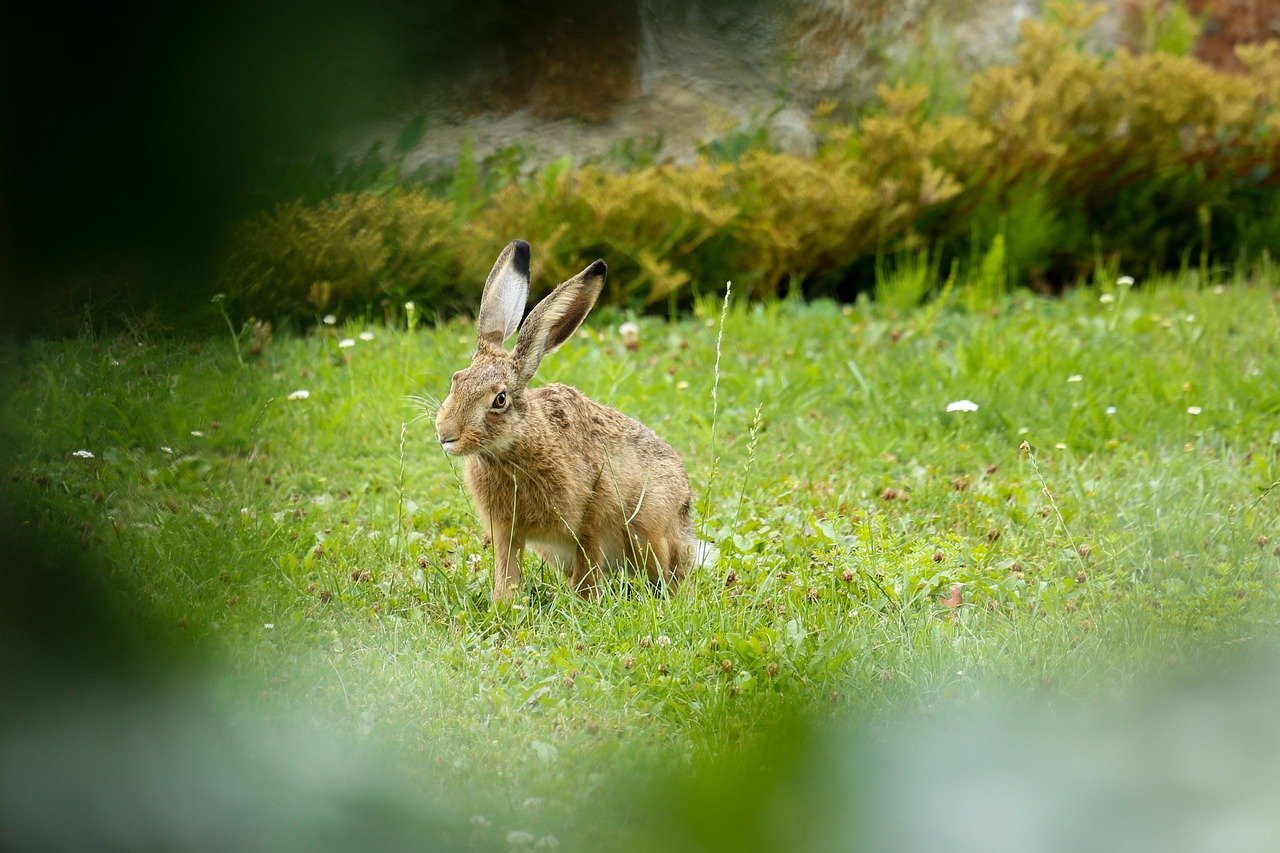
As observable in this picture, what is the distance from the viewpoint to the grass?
35.8 inches

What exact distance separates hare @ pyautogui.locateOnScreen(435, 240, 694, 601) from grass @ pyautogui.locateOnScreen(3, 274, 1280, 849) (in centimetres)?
15

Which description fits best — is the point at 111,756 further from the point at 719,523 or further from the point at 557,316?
the point at 719,523

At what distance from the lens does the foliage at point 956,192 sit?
21.2ft

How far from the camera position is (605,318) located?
262 inches

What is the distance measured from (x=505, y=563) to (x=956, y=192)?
4633 mm

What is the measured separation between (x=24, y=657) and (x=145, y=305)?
226 mm

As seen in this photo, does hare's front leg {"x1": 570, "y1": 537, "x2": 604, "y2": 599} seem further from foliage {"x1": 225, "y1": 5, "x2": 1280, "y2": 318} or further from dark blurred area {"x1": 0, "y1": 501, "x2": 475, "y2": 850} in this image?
dark blurred area {"x1": 0, "y1": 501, "x2": 475, "y2": 850}

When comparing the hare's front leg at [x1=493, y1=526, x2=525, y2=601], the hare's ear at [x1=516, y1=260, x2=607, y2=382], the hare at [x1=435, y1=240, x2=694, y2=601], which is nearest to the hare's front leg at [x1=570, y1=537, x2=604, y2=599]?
the hare at [x1=435, y1=240, x2=694, y2=601]

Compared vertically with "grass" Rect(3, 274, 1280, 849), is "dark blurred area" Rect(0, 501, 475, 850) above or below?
above

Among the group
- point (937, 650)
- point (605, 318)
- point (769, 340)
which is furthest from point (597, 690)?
point (605, 318)

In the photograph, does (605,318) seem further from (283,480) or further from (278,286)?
(278,286)

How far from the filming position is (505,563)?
3551mm

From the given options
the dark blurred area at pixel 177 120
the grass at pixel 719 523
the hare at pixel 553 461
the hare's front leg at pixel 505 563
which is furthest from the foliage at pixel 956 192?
the dark blurred area at pixel 177 120

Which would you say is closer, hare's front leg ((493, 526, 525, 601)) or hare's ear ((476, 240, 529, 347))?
hare's ear ((476, 240, 529, 347))
